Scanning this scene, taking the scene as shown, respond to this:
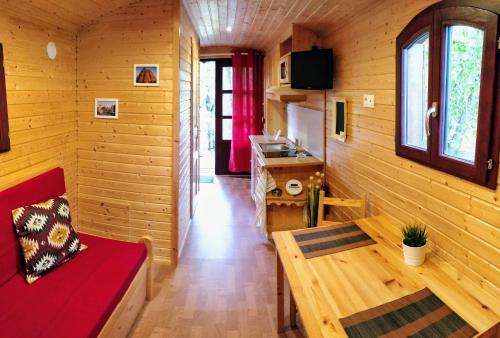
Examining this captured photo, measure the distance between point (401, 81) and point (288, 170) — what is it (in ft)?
5.59

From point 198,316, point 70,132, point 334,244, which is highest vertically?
point 70,132

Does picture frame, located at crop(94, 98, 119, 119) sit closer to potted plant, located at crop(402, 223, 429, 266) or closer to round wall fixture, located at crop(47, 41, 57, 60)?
round wall fixture, located at crop(47, 41, 57, 60)

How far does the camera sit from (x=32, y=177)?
2668 mm

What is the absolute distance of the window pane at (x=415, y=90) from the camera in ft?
6.89

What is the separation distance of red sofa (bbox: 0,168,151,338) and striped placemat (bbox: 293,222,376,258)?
107 cm

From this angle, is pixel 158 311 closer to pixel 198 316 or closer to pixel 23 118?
pixel 198 316

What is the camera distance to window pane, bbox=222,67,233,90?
6.96 metres

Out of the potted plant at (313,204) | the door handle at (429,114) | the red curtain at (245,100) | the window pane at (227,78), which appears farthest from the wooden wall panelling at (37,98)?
the window pane at (227,78)

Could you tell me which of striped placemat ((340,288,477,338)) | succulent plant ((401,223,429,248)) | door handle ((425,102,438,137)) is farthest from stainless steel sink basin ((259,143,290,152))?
striped placemat ((340,288,477,338))

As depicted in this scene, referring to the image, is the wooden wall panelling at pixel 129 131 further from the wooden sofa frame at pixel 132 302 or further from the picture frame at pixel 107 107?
the wooden sofa frame at pixel 132 302

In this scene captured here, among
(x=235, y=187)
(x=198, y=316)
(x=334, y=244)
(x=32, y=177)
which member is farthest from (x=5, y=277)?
(x=235, y=187)

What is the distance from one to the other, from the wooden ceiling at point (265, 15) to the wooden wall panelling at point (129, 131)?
1.86 ft

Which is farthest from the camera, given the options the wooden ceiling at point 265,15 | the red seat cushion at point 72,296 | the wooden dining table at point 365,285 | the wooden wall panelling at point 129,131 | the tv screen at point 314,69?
the tv screen at point 314,69

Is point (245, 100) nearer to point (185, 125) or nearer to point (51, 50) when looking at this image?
point (185, 125)
